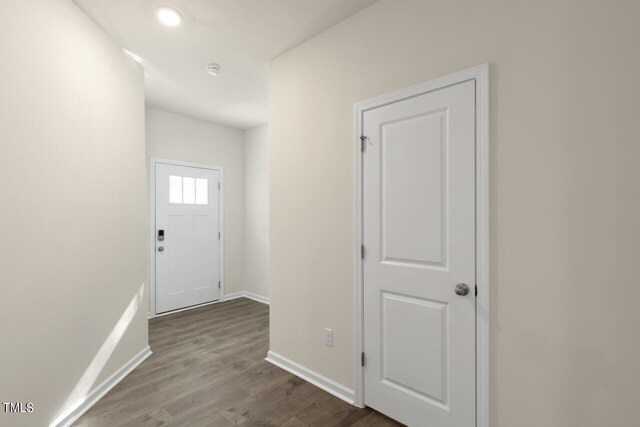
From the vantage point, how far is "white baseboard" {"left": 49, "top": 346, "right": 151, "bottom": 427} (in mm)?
1895

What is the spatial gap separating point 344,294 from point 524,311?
3.67 ft

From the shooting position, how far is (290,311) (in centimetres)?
265

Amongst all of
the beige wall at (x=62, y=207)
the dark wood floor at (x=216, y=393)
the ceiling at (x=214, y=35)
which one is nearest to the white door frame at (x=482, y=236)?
the dark wood floor at (x=216, y=393)

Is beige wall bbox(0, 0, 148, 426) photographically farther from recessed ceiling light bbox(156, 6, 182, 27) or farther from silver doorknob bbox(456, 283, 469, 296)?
silver doorknob bbox(456, 283, 469, 296)

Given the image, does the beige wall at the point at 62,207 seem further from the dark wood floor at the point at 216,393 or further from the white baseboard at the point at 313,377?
the white baseboard at the point at 313,377

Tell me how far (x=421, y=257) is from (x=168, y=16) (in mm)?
2394

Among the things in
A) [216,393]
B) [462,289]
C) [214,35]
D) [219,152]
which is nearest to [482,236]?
[462,289]

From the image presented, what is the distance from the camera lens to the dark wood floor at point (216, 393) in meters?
1.98

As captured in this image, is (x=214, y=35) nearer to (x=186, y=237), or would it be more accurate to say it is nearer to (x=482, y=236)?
(x=482, y=236)

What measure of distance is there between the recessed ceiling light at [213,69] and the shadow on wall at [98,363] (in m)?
2.19

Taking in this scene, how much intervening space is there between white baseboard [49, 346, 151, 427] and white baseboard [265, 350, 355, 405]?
1161mm

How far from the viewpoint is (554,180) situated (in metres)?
1.38

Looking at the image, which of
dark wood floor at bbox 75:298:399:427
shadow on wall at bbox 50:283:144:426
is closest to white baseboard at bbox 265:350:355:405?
dark wood floor at bbox 75:298:399:427

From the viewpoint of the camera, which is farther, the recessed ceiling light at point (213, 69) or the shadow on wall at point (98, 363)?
the recessed ceiling light at point (213, 69)
